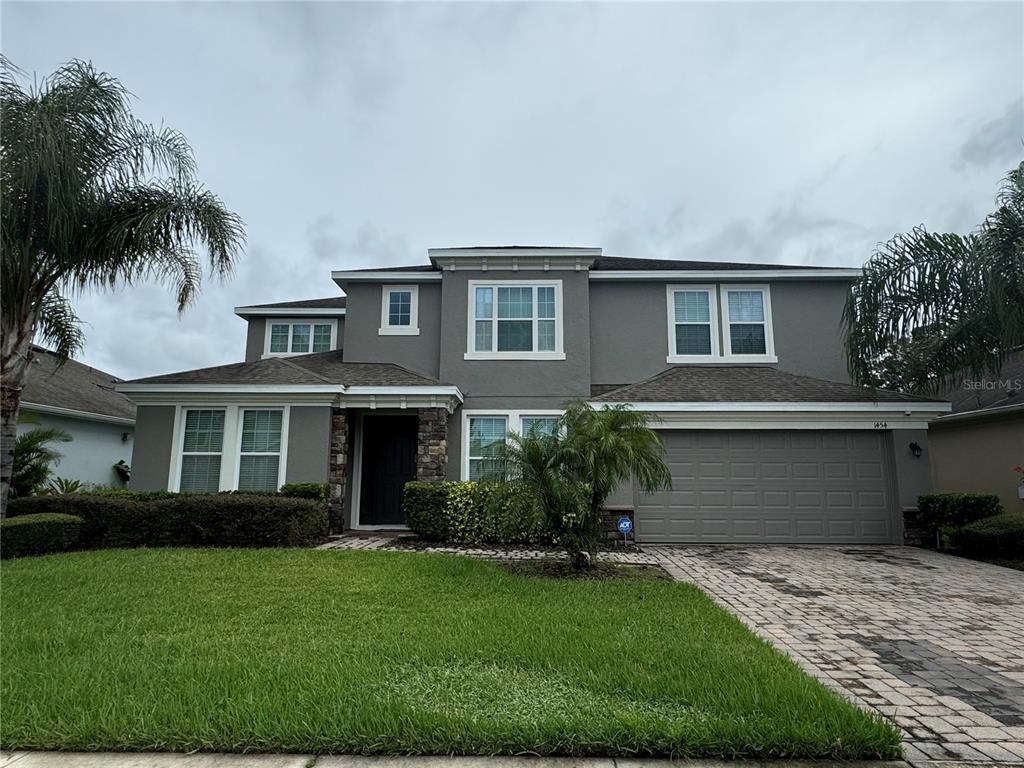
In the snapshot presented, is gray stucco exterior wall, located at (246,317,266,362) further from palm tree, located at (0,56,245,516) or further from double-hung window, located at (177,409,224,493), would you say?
palm tree, located at (0,56,245,516)

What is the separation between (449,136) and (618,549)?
10.9 meters

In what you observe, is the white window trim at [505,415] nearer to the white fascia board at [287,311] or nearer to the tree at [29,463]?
the white fascia board at [287,311]

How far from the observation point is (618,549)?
34.6ft

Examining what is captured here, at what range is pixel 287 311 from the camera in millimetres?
15781

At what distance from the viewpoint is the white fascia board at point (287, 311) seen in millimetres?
15734

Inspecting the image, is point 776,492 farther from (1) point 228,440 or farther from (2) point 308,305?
(2) point 308,305

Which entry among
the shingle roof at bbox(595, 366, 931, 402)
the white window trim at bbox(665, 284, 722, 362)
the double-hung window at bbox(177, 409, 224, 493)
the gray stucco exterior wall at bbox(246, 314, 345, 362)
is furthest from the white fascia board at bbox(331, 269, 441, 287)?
the white window trim at bbox(665, 284, 722, 362)

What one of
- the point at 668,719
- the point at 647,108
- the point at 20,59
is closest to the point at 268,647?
the point at 668,719

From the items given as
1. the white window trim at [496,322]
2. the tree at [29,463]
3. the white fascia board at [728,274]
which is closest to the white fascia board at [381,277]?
the white window trim at [496,322]

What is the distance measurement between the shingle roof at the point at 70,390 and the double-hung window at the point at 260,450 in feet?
16.5

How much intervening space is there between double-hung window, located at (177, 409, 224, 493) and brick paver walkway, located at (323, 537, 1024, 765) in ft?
10.0

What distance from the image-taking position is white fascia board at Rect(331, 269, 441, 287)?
43.7ft

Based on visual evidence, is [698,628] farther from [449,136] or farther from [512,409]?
[449,136]

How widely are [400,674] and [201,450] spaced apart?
9247 millimetres
